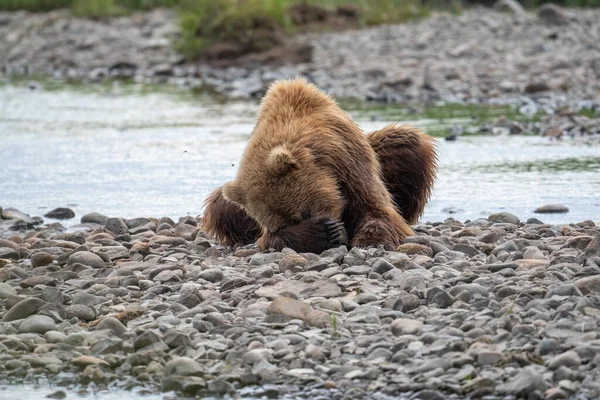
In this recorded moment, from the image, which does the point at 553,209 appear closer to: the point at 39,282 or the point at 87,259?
the point at 87,259

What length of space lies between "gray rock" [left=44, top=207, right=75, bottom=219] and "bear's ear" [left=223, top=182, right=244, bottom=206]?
9.04 feet

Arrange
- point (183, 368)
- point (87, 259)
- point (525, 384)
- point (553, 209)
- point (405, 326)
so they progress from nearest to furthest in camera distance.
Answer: point (525, 384)
point (183, 368)
point (405, 326)
point (87, 259)
point (553, 209)

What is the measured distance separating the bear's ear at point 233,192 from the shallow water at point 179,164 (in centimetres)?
224

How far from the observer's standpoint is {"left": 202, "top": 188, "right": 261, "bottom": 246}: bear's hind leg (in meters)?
7.02

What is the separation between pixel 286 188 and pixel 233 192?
39 centimetres

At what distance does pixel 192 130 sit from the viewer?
47.1 ft

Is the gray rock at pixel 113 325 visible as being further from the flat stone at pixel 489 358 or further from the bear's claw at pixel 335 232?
the flat stone at pixel 489 358

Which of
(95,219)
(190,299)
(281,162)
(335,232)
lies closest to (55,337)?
(190,299)

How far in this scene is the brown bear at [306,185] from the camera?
620 centimetres

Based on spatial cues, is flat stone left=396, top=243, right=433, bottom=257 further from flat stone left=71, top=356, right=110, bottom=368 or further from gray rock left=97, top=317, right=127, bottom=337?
flat stone left=71, top=356, right=110, bottom=368

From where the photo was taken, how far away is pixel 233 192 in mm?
6395

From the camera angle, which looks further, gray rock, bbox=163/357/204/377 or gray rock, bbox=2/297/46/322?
gray rock, bbox=2/297/46/322

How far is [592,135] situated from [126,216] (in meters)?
6.16

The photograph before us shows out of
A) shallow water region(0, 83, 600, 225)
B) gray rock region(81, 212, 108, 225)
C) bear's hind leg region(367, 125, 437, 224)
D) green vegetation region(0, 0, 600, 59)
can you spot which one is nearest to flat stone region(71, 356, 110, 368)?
bear's hind leg region(367, 125, 437, 224)
